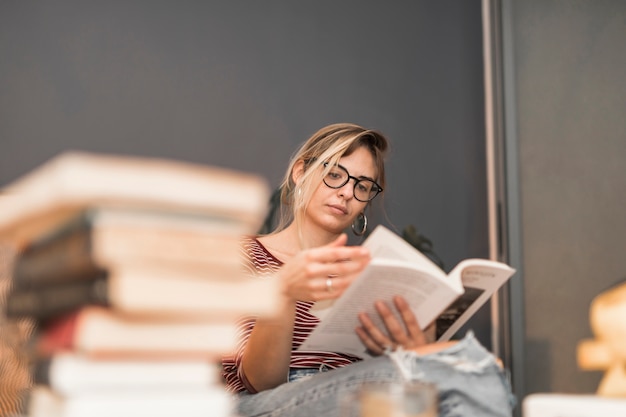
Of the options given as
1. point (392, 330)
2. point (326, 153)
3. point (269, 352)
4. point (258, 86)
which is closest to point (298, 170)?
point (326, 153)

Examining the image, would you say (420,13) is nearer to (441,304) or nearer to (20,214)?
(441,304)

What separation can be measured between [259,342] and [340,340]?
18 cm

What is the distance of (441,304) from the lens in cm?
133

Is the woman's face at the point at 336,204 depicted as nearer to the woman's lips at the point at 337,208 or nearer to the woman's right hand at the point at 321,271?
the woman's lips at the point at 337,208

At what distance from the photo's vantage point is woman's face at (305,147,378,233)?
6.38 ft

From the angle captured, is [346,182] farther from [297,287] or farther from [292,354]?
[297,287]

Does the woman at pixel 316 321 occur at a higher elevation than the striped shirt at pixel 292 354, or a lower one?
higher

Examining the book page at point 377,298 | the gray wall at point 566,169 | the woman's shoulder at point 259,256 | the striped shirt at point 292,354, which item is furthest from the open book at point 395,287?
the gray wall at point 566,169

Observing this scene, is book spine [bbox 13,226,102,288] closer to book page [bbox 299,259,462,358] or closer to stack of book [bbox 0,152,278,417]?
stack of book [bbox 0,152,278,417]

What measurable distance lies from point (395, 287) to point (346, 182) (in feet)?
2.24

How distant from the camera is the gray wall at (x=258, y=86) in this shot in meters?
2.80

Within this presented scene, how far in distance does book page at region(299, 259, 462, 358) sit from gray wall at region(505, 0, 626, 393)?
1037 mm

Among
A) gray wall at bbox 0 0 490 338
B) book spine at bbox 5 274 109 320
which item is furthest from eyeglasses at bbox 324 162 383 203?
book spine at bbox 5 274 109 320

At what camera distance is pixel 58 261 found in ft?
2.07
